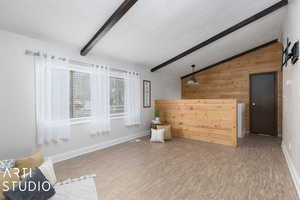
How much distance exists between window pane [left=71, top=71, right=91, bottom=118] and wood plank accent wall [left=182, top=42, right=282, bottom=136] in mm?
4353

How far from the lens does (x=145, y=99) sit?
498 cm

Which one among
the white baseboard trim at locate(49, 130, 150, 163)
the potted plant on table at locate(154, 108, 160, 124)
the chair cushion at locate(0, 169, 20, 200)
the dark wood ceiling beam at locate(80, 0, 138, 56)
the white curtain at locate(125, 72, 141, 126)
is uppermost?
the dark wood ceiling beam at locate(80, 0, 138, 56)

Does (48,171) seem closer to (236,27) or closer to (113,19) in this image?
(113,19)

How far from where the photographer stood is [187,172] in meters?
2.47

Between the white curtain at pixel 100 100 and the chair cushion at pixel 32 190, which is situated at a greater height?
the white curtain at pixel 100 100

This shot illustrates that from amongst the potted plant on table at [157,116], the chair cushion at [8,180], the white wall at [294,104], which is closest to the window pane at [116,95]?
the potted plant on table at [157,116]

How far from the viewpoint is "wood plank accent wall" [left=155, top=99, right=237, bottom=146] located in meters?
3.85

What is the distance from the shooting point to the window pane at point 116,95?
159 inches

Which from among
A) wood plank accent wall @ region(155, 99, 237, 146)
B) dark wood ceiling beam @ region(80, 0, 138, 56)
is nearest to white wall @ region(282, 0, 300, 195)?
wood plank accent wall @ region(155, 99, 237, 146)

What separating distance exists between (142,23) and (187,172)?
2645 millimetres

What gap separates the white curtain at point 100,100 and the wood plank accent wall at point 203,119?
80.3 inches

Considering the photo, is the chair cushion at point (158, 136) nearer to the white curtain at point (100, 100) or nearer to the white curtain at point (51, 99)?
the white curtain at point (100, 100)

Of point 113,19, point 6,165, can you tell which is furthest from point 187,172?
point 113,19

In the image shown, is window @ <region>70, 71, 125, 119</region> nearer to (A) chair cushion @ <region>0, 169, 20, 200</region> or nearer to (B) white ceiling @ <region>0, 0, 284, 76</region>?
(B) white ceiling @ <region>0, 0, 284, 76</region>
